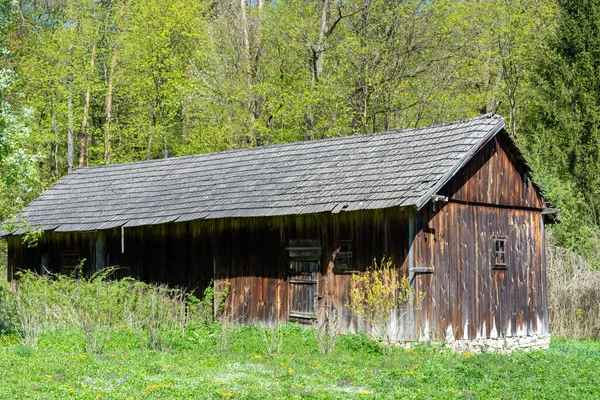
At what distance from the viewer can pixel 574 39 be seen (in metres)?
34.4

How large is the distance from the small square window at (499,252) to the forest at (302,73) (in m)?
11.7

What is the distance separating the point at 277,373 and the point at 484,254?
313 inches

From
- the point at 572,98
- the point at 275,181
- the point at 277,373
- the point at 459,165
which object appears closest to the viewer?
the point at 277,373

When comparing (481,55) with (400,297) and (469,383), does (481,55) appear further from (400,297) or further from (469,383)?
(469,383)

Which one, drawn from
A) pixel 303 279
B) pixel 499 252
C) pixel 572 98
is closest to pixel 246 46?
pixel 572 98

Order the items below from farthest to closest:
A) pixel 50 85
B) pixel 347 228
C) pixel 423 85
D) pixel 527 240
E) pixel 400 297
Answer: pixel 50 85 < pixel 423 85 < pixel 527 240 < pixel 347 228 < pixel 400 297

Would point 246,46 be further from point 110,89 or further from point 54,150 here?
point 54,150

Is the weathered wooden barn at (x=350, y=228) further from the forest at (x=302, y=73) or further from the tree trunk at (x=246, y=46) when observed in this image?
the tree trunk at (x=246, y=46)

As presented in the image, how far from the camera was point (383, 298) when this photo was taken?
53.5 ft

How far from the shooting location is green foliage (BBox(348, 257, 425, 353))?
16.4 metres

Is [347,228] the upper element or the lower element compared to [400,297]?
upper

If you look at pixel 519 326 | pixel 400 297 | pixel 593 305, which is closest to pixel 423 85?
pixel 593 305

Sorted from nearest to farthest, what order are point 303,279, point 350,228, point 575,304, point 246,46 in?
→ point 350,228 → point 303,279 → point 575,304 → point 246,46

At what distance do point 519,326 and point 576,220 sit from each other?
10019 mm
